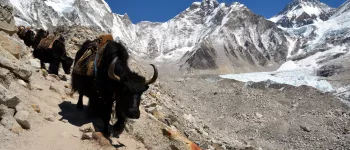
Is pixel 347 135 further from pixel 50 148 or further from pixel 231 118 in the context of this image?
pixel 50 148

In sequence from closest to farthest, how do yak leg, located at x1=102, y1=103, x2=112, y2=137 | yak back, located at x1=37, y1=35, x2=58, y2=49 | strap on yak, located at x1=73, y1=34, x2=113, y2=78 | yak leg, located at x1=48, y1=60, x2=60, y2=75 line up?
yak leg, located at x1=102, y1=103, x2=112, y2=137 → strap on yak, located at x1=73, y1=34, x2=113, y2=78 → yak leg, located at x1=48, y1=60, x2=60, y2=75 → yak back, located at x1=37, y1=35, x2=58, y2=49

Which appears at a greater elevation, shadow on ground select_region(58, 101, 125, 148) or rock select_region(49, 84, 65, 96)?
rock select_region(49, 84, 65, 96)

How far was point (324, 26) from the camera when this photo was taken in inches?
4407

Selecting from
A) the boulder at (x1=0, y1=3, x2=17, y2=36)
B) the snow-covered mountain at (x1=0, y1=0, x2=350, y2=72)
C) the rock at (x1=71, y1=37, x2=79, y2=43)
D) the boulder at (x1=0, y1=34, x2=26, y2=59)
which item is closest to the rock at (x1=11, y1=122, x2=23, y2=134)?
the boulder at (x1=0, y1=34, x2=26, y2=59)

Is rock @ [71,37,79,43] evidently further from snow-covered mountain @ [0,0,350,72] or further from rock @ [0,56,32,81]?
snow-covered mountain @ [0,0,350,72]

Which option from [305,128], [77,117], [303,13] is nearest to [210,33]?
[303,13]

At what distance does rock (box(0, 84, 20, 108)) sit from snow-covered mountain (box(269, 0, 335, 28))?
599ft

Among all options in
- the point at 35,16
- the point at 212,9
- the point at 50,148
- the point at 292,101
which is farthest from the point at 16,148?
the point at 212,9

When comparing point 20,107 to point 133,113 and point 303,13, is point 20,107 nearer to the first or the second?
point 133,113

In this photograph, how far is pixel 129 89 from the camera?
4.21 meters

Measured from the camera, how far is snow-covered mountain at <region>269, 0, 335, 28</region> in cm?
17712

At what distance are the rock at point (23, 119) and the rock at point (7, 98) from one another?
0.12 metres

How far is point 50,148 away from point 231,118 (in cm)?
1615

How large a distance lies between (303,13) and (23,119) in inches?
7525
